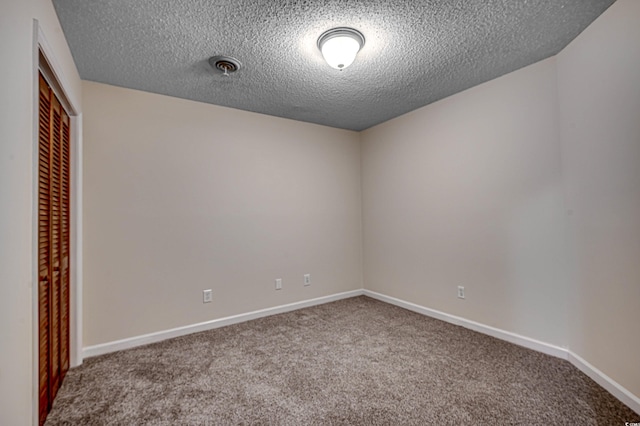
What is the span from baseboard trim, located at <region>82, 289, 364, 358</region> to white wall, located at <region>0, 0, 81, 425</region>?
1.42 meters

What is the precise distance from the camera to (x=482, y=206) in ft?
9.40

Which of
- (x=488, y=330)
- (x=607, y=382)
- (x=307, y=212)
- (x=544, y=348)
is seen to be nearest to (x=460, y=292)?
(x=488, y=330)

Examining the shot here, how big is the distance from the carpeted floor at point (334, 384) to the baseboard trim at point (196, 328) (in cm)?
9

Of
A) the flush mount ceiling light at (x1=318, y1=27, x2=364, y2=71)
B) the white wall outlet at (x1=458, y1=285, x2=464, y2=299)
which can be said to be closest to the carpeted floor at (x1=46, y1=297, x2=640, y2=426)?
the white wall outlet at (x1=458, y1=285, x2=464, y2=299)

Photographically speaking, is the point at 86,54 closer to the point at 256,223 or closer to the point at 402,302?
the point at 256,223

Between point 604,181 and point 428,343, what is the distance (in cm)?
180

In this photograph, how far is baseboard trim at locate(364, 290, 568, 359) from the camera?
2381 mm

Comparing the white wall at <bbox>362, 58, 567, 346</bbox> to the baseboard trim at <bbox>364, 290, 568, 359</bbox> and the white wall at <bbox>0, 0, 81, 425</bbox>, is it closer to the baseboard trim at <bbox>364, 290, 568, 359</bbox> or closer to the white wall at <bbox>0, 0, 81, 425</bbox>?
the baseboard trim at <bbox>364, 290, 568, 359</bbox>

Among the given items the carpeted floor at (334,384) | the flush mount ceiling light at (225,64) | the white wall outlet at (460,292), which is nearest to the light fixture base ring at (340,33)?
the flush mount ceiling light at (225,64)

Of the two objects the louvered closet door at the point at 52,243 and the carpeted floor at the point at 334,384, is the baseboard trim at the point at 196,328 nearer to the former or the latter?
the carpeted floor at the point at 334,384
